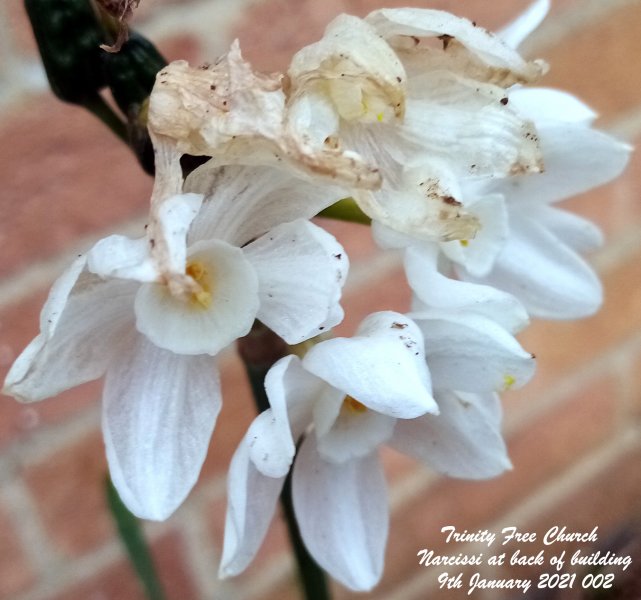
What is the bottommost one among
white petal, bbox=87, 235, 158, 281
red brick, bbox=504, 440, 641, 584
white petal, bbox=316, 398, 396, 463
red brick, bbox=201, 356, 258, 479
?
red brick, bbox=504, 440, 641, 584

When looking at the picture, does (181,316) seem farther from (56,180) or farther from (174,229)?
(56,180)

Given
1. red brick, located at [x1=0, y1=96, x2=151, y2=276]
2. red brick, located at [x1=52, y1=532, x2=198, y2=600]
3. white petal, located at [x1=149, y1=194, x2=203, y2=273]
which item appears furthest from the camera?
red brick, located at [x1=52, y1=532, x2=198, y2=600]

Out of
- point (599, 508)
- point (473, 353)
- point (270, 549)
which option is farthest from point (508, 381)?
point (599, 508)

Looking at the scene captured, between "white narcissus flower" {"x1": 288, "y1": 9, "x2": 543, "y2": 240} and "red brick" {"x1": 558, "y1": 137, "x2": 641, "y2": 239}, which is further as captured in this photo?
"red brick" {"x1": 558, "y1": 137, "x2": 641, "y2": 239}

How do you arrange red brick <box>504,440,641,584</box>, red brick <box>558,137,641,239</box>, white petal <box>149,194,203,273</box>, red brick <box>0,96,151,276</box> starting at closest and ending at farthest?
white petal <box>149,194,203,273</box>
red brick <box>0,96,151,276</box>
red brick <box>558,137,641,239</box>
red brick <box>504,440,641,584</box>

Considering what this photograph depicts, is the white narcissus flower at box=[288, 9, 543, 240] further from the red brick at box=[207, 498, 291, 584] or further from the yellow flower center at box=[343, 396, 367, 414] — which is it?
the red brick at box=[207, 498, 291, 584]

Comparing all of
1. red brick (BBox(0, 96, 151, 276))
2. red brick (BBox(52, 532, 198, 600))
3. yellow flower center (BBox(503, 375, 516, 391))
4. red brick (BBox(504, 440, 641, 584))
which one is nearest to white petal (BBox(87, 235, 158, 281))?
yellow flower center (BBox(503, 375, 516, 391))
